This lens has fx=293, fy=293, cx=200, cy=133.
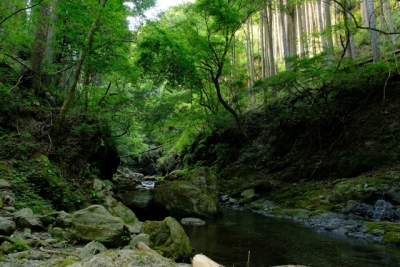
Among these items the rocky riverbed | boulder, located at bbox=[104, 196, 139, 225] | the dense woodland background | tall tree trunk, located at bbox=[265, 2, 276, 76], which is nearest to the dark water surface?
the rocky riverbed

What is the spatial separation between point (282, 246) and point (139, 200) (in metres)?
5.38

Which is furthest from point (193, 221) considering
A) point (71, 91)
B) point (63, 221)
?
point (71, 91)

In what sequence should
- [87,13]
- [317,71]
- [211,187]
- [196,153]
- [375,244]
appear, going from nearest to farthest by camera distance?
[375,244] → [87,13] → [317,71] → [211,187] → [196,153]

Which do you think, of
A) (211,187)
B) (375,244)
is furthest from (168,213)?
(375,244)

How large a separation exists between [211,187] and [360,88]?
740 cm

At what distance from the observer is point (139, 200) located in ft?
32.8

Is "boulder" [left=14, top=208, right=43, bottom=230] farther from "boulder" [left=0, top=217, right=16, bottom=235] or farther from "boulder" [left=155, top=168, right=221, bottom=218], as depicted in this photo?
"boulder" [left=155, top=168, right=221, bottom=218]

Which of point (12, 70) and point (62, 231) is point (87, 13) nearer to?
point (12, 70)

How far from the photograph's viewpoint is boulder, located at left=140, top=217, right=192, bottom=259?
529cm

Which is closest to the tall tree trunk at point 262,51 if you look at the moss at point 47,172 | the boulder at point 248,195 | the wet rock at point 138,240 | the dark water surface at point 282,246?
the boulder at point 248,195

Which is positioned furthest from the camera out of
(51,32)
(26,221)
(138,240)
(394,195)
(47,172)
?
(51,32)

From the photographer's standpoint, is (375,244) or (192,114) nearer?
(375,244)

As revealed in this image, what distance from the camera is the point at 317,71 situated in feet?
36.2

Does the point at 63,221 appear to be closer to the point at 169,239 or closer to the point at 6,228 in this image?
the point at 6,228
